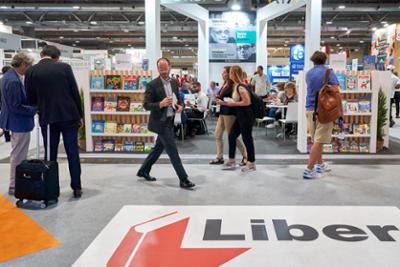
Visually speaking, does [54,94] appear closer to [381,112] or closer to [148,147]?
[148,147]

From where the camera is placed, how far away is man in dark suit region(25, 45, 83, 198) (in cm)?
392

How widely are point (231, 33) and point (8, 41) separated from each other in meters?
6.76

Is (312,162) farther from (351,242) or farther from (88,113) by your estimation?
(88,113)

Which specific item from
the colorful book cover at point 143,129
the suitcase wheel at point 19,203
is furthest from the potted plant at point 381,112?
the suitcase wheel at point 19,203

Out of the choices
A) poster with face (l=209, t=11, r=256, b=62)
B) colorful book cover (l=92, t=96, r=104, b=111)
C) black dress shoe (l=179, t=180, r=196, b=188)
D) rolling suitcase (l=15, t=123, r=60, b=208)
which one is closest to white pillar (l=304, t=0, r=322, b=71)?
colorful book cover (l=92, t=96, r=104, b=111)

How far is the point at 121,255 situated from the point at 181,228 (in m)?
0.64

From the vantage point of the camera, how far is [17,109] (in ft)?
13.4

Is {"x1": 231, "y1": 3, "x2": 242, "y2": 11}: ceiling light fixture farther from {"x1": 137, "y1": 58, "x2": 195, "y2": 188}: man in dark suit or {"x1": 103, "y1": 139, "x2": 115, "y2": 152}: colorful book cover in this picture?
{"x1": 137, "y1": 58, "x2": 195, "y2": 188}: man in dark suit

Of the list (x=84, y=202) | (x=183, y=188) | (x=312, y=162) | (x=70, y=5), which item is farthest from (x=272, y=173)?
(x=70, y=5)

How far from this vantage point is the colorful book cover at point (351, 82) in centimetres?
650

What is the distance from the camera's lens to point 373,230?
328 centimetres

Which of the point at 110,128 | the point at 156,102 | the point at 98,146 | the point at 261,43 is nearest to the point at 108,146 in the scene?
the point at 98,146

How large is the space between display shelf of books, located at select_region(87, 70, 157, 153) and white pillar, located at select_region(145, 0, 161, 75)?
3.55 feet

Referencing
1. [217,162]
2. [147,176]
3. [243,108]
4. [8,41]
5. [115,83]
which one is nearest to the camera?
[147,176]
